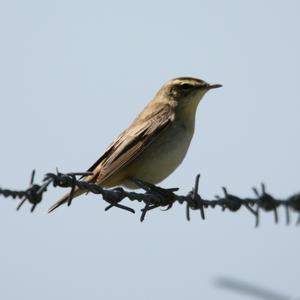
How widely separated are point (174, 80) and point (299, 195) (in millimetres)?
5491

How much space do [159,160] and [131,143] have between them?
0.50 m

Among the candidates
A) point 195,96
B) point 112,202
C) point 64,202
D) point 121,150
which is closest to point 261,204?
point 112,202

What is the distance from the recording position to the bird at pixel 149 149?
8023 millimetres

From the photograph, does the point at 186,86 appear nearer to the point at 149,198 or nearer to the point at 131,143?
the point at 131,143

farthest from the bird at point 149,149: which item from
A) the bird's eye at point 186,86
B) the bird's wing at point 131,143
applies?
the bird's eye at point 186,86

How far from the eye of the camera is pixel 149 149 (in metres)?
8.18

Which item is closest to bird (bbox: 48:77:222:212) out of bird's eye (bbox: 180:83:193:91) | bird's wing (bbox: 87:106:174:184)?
bird's wing (bbox: 87:106:174:184)

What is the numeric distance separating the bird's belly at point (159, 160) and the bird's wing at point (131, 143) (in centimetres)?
9

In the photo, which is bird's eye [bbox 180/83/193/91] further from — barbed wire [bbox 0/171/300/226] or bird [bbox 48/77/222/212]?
barbed wire [bbox 0/171/300/226]

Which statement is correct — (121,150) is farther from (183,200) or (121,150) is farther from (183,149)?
(183,200)

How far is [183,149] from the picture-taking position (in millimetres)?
8203

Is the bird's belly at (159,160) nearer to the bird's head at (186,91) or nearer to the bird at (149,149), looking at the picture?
the bird at (149,149)

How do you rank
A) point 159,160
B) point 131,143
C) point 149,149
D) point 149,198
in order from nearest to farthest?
point 149,198, point 159,160, point 149,149, point 131,143

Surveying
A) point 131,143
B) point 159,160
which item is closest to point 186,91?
point 131,143
